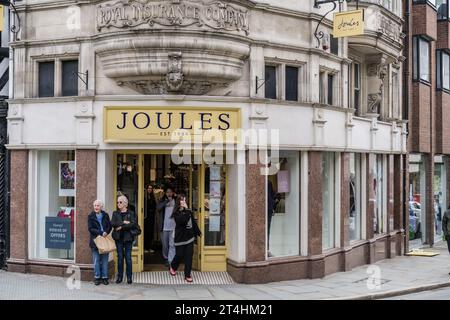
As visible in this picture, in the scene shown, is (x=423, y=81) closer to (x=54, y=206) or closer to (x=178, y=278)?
(x=178, y=278)

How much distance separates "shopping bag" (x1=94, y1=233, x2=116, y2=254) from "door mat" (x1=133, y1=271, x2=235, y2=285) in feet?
3.51

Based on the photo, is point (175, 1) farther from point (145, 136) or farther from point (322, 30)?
point (322, 30)

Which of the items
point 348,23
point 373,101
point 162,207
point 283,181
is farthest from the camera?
point 373,101

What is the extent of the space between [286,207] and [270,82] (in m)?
2.98

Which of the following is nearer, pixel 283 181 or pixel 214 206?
pixel 214 206

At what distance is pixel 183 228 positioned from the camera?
13383 millimetres

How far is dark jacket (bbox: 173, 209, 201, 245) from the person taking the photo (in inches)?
525

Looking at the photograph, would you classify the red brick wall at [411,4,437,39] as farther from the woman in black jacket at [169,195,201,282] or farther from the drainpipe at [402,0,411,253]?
the woman in black jacket at [169,195,201,282]

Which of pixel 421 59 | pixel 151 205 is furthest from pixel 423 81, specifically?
pixel 151 205

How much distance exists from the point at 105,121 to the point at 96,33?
1.89 meters

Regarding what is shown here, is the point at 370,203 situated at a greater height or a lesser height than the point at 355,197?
lesser

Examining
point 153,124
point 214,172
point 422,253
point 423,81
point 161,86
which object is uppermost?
point 423,81

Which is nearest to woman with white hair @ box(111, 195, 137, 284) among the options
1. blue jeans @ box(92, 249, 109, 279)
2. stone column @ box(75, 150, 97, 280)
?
blue jeans @ box(92, 249, 109, 279)

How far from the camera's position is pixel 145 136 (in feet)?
43.0
